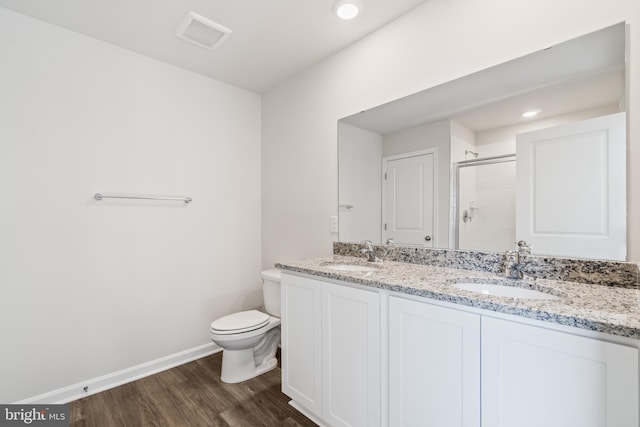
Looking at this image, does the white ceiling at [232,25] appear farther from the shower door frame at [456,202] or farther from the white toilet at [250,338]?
the white toilet at [250,338]

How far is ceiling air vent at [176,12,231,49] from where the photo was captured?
1709 mm

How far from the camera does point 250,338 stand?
193 cm

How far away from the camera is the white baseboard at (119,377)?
5.59 feet

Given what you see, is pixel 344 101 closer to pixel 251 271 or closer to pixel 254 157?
pixel 254 157

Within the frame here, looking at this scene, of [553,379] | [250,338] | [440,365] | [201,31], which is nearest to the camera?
[553,379]

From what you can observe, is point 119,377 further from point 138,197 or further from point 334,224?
point 334,224

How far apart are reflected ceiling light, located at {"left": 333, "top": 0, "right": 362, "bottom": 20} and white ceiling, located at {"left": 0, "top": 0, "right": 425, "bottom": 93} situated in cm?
4

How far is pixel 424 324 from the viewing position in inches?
42.1

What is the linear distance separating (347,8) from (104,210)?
1998mm

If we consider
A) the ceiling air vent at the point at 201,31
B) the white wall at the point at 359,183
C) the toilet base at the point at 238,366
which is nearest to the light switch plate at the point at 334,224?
the white wall at the point at 359,183

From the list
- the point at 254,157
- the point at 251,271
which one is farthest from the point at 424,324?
the point at 254,157

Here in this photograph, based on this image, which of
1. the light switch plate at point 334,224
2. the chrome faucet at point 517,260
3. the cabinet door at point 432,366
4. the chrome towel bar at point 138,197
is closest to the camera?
the cabinet door at point 432,366

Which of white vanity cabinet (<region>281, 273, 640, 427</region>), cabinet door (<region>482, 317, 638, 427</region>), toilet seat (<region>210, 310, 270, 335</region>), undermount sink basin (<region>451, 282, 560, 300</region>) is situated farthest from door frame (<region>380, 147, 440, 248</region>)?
toilet seat (<region>210, 310, 270, 335</region>)

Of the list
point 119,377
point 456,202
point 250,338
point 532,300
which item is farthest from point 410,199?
point 119,377
